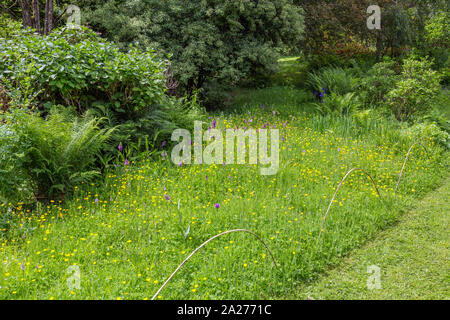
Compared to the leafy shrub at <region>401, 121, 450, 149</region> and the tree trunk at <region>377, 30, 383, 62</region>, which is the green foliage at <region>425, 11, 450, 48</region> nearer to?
the tree trunk at <region>377, 30, 383, 62</region>

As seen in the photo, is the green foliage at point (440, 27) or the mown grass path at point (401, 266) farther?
the green foliage at point (440, 27)

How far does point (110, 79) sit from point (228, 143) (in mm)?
2098

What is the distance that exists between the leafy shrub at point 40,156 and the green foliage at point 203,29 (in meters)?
3.70

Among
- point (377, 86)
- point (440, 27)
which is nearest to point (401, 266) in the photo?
point (377, 86)

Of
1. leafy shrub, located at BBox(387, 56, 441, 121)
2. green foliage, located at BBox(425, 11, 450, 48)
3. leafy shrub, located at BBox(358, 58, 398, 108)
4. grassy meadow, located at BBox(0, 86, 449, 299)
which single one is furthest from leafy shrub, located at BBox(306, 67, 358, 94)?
grassy meadow, located at BBox(0, 86, 449, 299)

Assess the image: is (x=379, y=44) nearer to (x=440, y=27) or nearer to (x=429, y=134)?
(x=440, y=27)

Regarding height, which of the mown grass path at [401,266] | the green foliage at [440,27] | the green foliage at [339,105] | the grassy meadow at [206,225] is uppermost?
the green foliage at [440,27]

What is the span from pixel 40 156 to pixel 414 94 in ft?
23.0

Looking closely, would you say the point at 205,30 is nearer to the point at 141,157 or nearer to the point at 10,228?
the point at 141,157

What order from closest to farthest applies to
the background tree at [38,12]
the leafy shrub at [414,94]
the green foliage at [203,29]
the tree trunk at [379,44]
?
1. the background tree at [38,12]
2. the leafy shrub at [414,94]
3. the green foliage at [203,29]
4. the tree trunk at [379,44]

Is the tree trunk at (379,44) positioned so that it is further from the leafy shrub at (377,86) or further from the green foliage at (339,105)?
the green foliage at (339,105)

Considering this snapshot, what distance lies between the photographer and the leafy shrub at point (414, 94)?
7.30 meters

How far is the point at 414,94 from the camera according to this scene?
7.30 m

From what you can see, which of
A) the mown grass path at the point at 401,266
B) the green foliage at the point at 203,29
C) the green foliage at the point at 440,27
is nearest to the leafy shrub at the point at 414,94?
the green foliage at the point at 440,27
